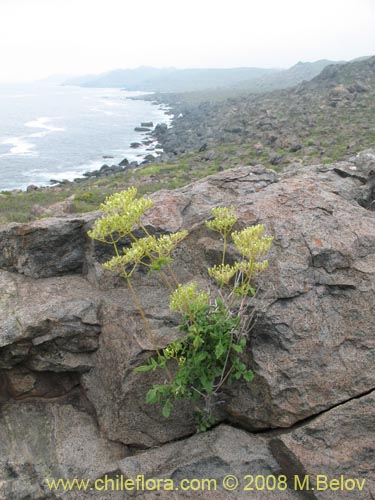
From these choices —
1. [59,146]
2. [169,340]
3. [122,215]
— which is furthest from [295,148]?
[59,146]

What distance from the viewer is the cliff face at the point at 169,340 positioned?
6.60 m

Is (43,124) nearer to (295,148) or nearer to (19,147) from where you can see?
(19,147)

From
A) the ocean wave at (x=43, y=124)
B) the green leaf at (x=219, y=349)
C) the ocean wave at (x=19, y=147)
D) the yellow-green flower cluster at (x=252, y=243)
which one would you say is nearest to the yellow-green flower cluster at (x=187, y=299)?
the green leaf at (x=219, y=349)

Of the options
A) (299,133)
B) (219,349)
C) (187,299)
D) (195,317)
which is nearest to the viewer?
(219,349)

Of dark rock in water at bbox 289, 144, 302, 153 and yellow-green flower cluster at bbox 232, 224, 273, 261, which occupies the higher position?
yellow-green flower cluster at bbox 232, 224, 273, 261

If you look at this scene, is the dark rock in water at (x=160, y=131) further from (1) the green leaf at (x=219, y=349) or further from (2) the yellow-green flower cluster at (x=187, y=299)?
(1) the green leaf at (x=219, y=349)

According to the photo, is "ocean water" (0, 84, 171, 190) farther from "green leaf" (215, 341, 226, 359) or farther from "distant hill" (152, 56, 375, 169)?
"green leaf" (215, 341, 226, 359)

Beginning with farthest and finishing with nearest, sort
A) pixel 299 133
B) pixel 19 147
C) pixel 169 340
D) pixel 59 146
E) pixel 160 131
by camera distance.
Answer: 1. pixel 160 131
2. pixel 59 146
3. pixel 19 147
4. pixel 299 133
5. pixel 169 340

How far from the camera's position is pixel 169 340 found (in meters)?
7.51

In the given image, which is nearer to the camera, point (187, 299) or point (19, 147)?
point (187, 299)

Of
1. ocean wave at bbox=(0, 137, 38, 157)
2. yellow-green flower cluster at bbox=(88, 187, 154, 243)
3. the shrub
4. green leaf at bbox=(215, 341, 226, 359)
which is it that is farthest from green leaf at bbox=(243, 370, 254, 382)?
ocean wave at bbox=(0, 137, 38, 157)

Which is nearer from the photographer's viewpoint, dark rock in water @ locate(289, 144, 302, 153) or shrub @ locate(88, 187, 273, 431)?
shrub @ locate(88, 187, 273, 431)

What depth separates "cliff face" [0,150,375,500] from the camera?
260 inches

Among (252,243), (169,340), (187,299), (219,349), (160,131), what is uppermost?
(252,243)
